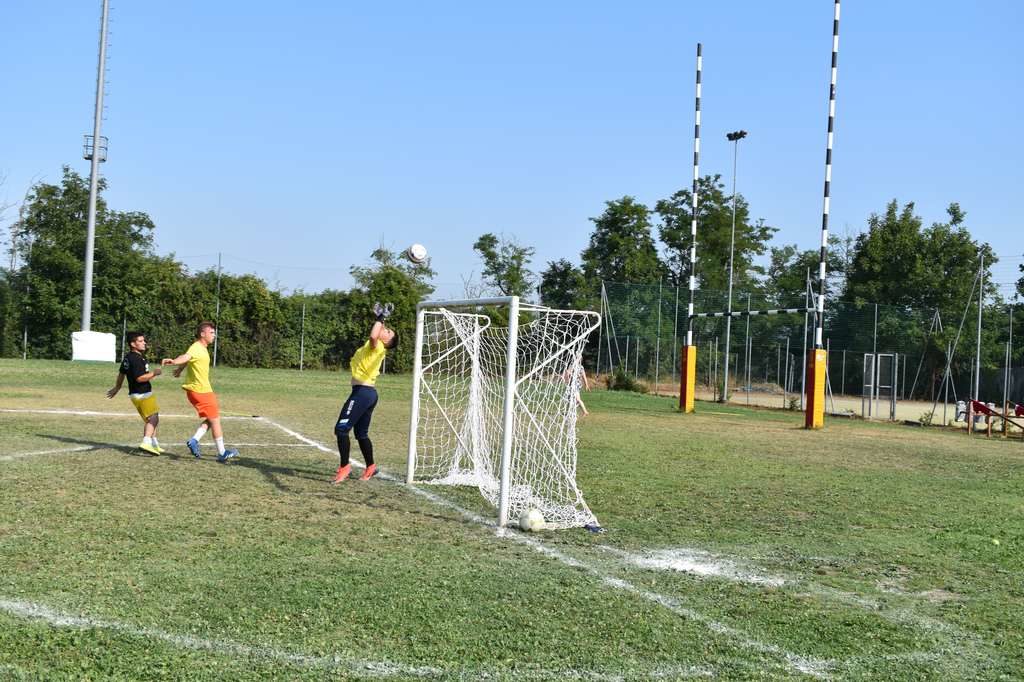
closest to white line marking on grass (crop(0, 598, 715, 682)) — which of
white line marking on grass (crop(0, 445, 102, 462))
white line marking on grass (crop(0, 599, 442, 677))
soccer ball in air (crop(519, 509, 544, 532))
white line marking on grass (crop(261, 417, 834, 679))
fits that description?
white line marking on grass (crop(0, 599, 442, 677))

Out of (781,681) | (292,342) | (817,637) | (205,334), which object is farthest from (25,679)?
(292,342)

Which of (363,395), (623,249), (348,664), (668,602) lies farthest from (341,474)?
(623,249)

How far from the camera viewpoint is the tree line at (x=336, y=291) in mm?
40812

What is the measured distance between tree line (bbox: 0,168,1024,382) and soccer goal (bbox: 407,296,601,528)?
915 inches

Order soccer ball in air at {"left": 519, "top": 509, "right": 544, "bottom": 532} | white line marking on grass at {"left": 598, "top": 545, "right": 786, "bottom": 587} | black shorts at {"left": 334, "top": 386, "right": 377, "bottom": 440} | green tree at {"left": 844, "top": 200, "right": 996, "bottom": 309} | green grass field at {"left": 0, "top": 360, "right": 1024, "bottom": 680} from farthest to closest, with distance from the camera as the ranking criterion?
green tree at {"left": 844, "top": 200, "right": 996, "bottom": 309}
black shorts at {"left": 334, "top": 386, "right": 377, "bottom": 440}
soccer ball in air at {"left": 519, "top": 509, "right": 544, "bottom": 532}
white line marking on grass at {"left": 598, "top": 545, "right": 786, "bottom": 587}
green grass field at {"left": 0, "top": 360, "right": 1024, "bottom": 680}

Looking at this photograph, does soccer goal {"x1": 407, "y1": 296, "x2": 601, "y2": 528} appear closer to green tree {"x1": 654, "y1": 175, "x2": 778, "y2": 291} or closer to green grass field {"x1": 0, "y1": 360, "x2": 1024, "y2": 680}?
green grass field {"x1": 0, "y1": 360, "x2": 1024, "y2": 680}

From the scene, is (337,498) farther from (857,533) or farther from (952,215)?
(952,215)

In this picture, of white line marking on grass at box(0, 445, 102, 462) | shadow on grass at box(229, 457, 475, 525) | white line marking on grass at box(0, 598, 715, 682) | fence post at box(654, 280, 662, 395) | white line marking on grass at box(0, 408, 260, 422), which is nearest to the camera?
white line marking on grass at box(0, 598, 715, 682)

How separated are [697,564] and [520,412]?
4.30 meters

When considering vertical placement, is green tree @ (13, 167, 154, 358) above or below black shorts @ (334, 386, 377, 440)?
Result: above

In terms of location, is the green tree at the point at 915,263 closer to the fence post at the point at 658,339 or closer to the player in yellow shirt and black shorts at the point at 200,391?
the fence post at the point at 658,339

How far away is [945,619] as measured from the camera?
5.86 m

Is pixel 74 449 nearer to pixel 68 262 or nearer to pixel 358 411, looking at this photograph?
pixel 358 411

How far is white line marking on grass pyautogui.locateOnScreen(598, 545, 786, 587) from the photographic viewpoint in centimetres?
672
